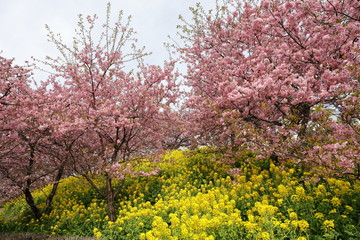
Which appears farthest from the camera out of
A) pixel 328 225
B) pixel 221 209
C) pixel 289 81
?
pixel 289 81

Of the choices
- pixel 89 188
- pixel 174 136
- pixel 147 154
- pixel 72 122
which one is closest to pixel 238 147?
pixel 147 154

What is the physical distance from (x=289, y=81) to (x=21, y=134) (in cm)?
876

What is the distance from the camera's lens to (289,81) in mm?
7227

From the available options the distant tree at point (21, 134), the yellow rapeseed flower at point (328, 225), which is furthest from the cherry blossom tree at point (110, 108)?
the yellow rapeseed flower at point (328, 225)

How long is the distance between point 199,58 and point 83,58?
17.4 feet

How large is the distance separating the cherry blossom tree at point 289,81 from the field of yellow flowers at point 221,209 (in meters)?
0.86

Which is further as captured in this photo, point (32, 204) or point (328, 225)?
point (32, 204)

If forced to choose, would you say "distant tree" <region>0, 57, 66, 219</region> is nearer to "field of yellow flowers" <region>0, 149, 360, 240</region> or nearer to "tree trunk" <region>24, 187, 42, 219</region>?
"tree trunk" <region>24, 187, 42, 219</region>

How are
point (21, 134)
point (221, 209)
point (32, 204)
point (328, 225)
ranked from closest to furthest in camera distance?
point (328, 225), point (221, 209), point (21, 134), point (32, 204)

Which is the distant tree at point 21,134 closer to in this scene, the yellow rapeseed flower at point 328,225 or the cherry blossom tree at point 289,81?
the cherry blossom tree at point 289,81

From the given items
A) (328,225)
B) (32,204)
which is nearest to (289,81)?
(328,225)

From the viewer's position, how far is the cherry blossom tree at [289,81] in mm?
6398

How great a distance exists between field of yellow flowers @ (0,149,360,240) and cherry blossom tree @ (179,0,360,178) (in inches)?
34.0

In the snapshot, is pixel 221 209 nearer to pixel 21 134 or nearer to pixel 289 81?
pixel 289 81
